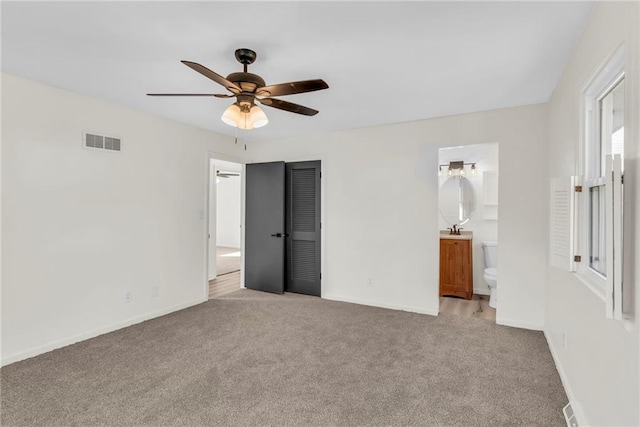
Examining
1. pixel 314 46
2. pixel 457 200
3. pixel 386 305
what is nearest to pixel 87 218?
pixel 314 46

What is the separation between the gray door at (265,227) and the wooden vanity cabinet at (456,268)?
2404mm

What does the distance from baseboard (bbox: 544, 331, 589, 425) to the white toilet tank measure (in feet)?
5.60

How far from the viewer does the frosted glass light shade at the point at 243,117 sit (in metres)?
2.23

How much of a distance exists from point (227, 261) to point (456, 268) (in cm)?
519

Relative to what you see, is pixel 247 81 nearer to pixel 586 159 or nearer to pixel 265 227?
pixel 586 159

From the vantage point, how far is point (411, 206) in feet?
13.1

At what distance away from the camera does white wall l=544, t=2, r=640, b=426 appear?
122 centimetres

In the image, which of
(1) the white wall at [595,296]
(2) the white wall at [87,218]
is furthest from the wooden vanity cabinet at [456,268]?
(2) the white wall at [87,218]

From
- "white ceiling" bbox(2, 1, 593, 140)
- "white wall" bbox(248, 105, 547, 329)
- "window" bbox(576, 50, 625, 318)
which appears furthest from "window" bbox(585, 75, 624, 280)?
"white wall" bbox(248, 105, 547, 329)

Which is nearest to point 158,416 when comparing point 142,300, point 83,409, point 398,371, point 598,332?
point 83,409

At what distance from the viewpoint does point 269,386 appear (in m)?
2.30

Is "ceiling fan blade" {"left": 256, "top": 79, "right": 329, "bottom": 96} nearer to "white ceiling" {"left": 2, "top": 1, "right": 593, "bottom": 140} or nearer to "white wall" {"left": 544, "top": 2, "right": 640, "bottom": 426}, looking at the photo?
"white ceiling" {"left": 2, "top": 1, "right": 593, "bottom": 140}

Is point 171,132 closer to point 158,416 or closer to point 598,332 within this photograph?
point 158,416

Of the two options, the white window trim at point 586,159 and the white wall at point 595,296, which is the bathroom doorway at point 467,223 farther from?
the white window trim at point 586,159
